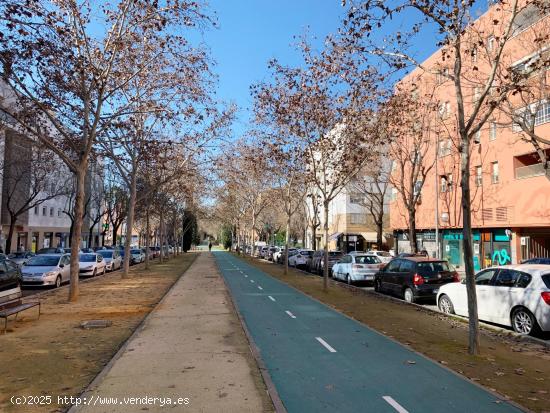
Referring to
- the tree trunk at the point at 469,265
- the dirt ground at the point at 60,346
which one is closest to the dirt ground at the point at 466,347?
the tree trunk at the point at 469,265

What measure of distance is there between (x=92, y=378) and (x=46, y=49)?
9410mm

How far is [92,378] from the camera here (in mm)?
6691

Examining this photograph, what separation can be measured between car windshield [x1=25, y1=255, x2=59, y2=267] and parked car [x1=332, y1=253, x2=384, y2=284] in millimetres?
13737

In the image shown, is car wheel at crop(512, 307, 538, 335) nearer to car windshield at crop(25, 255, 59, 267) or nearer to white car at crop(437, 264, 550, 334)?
white car at crop(437, 264, 550, 334)

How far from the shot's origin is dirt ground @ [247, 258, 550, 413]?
658 centimetres

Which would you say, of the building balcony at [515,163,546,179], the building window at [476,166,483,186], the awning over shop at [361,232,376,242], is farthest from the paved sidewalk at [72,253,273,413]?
the awning over shop at [361,232,376,242]

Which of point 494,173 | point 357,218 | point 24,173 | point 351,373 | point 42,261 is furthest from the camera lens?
point 357,218

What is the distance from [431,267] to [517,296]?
5.61 meters

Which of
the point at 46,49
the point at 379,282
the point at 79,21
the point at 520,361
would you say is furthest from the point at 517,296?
the point at 79,21

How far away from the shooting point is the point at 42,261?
2255 centimetres

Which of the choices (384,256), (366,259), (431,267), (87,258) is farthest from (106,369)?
(384,256)

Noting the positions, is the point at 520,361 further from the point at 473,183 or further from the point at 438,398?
the point at 473,183

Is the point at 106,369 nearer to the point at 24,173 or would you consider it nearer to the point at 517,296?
the point at 517,296

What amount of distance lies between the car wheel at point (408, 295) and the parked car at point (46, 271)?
14.8 metres
